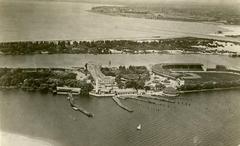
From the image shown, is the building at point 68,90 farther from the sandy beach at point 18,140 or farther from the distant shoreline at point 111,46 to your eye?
the sandy beach at point 18,140

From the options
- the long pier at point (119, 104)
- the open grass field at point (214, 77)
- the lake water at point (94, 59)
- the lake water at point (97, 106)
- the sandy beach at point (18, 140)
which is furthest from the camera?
the open grass field at point (214, 77)

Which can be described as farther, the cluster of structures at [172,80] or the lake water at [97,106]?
the cluster of structures at [172,80]

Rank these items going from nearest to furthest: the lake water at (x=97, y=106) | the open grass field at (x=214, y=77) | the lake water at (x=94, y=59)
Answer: the lake water at (x=97, y=106) → the lake water at (x=94, y=59) → the open grass field at (x=214, y=77)

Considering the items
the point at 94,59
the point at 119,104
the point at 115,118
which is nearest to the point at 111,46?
the point at 94,59

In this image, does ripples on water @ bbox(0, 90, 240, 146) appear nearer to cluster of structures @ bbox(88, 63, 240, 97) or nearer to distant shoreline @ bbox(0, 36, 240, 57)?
cluster of structures @ bbox(88, 63, 240, 97)

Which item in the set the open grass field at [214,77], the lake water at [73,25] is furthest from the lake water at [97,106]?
the open grass field at [214,77]

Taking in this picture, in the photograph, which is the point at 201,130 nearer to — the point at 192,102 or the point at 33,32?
the point at 192,102

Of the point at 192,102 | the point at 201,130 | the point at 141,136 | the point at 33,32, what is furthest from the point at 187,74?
the point at 33,32
